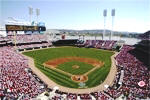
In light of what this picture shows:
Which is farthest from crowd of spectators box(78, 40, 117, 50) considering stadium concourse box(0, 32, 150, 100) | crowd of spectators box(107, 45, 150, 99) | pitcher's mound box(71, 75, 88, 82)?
pitcher's mound box(71, 75, 88, 82)

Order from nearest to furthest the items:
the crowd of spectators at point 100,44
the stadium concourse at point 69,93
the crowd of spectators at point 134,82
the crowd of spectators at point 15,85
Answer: the crowd of spectators at point 15,85 < the stadium concourse at point 69,93 < the crowd of spectators at point 134,82 < the crowd of spectators at point 100,44

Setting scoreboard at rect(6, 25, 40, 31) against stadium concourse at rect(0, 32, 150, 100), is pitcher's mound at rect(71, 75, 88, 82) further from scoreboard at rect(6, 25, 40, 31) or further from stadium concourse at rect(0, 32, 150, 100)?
scoreboard at rect(6, 25, 40, 31)

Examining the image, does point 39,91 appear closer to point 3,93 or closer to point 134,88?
point 3,93

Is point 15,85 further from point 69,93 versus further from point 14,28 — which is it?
point 14,28

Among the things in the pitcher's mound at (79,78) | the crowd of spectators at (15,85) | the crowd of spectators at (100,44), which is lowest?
the pitcher's mound at (79,78)

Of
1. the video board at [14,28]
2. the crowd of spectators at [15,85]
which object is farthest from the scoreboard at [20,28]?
the crowd of spectators at [15,85]

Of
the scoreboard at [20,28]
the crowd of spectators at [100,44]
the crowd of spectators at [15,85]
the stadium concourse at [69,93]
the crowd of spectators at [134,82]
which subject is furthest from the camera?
the crowd of spectators at [100,44]

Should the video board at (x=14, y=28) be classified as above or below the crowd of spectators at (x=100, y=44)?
above

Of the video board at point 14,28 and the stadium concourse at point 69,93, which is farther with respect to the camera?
the video board at point 14,28

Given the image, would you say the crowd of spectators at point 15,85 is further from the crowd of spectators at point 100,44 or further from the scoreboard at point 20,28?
the crowd of spectators at point 100,44

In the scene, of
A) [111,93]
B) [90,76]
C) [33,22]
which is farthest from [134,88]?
[33,22]

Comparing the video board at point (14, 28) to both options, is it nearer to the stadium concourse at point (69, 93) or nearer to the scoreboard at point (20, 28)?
the scoreboard at point (20, 28)
